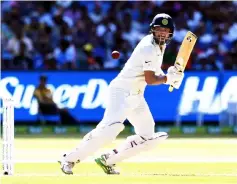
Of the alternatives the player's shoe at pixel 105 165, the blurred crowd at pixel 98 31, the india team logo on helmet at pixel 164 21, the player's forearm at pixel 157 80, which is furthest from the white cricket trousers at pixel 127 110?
the blurred crowd at pixel 98 31

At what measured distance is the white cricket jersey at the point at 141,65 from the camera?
905cm

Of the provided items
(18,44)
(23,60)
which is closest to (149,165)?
(23,60)

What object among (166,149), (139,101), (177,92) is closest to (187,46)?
(139,101)

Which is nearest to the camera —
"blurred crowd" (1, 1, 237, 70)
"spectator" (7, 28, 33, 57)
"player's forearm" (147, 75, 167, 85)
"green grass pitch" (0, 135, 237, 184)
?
"green grass pitch" (0, 135, 237, 184)

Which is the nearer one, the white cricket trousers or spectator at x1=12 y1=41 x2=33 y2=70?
the white cricket trousers

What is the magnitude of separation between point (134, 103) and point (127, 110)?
0.39 feet

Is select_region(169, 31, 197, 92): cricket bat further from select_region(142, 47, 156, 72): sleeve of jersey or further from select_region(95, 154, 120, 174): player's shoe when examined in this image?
select_region(95, 154, 120, 174): player's shoe

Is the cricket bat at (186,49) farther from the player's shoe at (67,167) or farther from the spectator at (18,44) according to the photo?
the spectator at (18,44)

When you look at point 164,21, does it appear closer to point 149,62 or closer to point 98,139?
point 149,62

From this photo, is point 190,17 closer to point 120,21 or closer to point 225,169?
point 120,21

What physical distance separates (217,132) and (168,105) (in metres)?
1.18

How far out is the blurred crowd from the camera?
18.6 metres

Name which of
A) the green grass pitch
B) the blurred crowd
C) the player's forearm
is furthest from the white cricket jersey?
the blurred crowd

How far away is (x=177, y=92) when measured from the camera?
17.3m
